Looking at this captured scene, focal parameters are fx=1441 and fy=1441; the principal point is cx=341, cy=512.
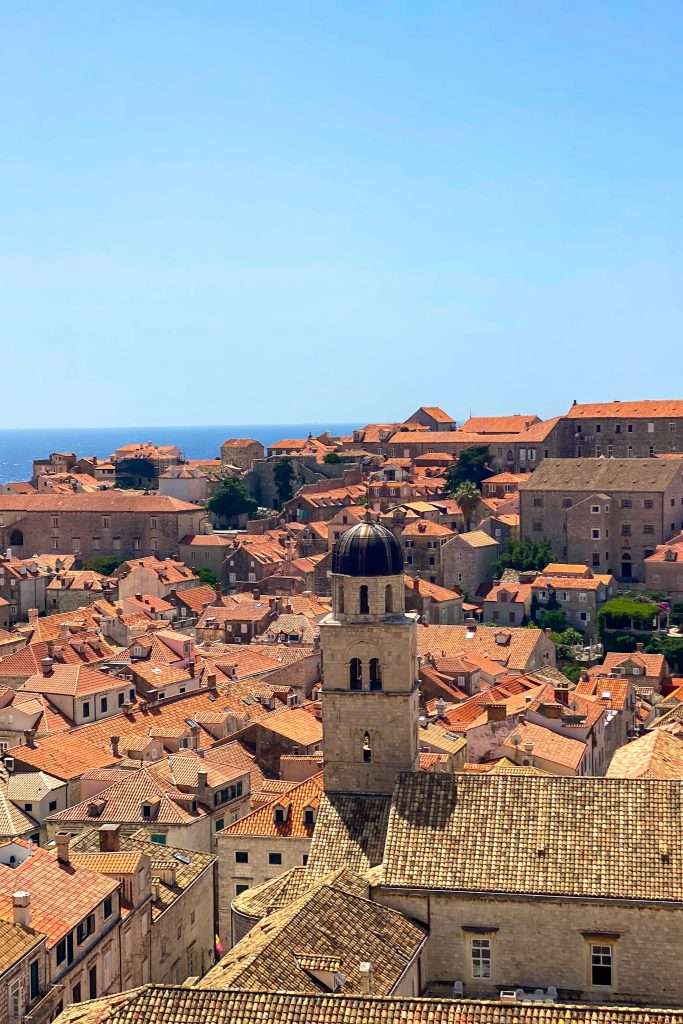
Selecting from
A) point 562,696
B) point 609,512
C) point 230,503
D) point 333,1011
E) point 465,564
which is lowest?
point 562,696

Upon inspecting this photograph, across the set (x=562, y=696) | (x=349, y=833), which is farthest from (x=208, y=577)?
(x=349, y=833)

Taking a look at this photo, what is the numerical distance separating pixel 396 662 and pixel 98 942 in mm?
9021

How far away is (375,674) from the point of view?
105ft

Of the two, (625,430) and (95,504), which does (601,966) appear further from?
(625,430)

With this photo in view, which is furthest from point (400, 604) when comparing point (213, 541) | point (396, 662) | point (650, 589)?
point (213, 541)

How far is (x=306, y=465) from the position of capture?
4958 inches

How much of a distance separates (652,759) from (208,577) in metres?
62.7

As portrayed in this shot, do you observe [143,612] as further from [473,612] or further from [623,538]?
[623,538]

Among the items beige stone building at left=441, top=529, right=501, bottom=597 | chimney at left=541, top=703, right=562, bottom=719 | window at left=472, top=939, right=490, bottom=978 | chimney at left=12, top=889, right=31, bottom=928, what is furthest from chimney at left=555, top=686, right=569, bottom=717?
beige stone building at left=441, top=529, right=501, bottom=597

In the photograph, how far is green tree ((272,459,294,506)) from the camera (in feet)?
411

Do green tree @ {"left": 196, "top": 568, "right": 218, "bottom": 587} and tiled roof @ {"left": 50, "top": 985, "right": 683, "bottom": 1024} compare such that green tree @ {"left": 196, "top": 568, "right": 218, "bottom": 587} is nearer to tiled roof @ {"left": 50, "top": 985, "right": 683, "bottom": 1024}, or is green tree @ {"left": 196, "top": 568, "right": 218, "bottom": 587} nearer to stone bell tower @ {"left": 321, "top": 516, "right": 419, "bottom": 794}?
stone bell tower @ {"left": 321, "top": 516, "right": 419, "bottom": 794}

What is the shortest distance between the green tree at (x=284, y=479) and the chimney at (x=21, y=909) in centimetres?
9621

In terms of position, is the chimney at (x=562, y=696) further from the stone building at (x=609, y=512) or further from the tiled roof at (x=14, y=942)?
the stone building at (x=609, y=512)

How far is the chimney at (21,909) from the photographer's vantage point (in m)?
29.2
